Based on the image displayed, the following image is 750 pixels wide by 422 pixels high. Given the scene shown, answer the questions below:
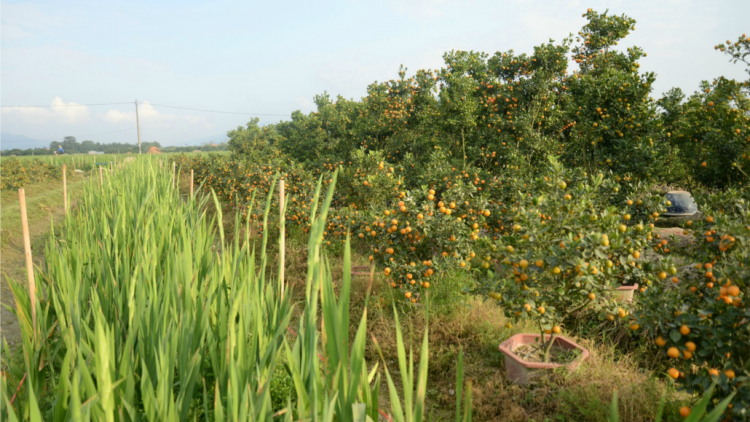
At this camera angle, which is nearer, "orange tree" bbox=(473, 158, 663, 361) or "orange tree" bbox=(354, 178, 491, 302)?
"orange tree" bbox=(473, 158, 663, 361)

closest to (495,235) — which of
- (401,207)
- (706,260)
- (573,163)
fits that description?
(573,163)

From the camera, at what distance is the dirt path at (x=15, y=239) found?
4.82 meters

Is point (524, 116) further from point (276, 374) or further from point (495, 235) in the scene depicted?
point (276, 374)

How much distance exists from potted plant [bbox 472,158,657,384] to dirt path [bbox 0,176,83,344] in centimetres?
374

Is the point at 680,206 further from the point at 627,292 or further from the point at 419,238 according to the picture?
the point at 419,238

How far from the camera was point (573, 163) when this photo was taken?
21.1 feet

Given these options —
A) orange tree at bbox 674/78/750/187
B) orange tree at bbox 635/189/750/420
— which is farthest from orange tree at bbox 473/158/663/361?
orange tree at bbox 674/78/750/187

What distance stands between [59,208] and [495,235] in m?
13.2

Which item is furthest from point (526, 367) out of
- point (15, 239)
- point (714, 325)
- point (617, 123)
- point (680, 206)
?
point (15, 239)

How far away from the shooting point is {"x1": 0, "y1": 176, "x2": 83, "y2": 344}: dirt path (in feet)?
15.8

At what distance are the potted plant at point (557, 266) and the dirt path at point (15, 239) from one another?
12.3ft

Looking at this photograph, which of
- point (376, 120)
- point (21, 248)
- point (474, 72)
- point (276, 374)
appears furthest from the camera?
point (376, 120)

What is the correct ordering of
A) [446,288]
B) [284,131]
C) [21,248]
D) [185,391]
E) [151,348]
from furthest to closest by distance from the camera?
[284,131], [21,248], [446,288], [151,348], [185,391]

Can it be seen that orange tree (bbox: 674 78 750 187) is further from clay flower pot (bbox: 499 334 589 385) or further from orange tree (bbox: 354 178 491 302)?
clay flower pot (bbox: 499 334 589 385)
